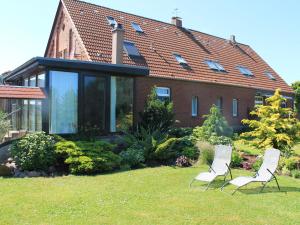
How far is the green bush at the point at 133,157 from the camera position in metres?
14.0

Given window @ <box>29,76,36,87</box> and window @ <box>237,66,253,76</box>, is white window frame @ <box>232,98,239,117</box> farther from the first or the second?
window @ <box>29,76,36,87</box>

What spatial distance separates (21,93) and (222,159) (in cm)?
813

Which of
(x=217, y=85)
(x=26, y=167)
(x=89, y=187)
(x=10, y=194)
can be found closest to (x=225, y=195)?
(x=89, y=187)

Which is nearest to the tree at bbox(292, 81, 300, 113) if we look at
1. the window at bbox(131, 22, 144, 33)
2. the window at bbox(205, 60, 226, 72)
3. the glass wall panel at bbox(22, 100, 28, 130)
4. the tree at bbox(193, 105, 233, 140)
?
the window at bbox(205, 60, 226, 72)

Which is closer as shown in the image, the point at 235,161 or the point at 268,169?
the point at 268,169

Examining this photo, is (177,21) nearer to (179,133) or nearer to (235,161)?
(179,133)

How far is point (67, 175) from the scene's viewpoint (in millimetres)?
12391

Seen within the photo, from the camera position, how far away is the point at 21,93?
1473 cm

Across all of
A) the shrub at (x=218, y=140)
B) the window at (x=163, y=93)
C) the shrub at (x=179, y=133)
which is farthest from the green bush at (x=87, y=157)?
the window at (x=163, y=93)

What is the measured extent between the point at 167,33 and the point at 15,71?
1339cm

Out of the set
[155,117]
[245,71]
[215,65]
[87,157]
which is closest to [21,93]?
[87,157]

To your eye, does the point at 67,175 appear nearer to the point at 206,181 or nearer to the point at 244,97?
the point at 206,181

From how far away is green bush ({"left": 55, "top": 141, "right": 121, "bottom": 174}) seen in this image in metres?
12.4

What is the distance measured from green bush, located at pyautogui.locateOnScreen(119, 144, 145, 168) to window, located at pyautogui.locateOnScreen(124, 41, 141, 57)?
9076 mm
